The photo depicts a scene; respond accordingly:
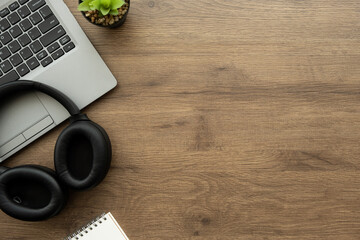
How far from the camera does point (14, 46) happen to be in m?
0.71

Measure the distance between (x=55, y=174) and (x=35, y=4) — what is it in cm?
31

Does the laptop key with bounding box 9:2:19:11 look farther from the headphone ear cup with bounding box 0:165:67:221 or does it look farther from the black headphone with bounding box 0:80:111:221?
the headphone ear cup with bounding box 0:165:67:221

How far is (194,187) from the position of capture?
29.0 inches

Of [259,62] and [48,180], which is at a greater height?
[259,62]

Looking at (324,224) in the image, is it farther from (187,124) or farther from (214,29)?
(214,29)

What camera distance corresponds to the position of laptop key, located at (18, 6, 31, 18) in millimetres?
706

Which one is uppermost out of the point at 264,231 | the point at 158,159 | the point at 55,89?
the point at 55,89

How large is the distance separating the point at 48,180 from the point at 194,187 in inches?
10.5

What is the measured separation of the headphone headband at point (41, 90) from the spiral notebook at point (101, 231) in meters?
0.21

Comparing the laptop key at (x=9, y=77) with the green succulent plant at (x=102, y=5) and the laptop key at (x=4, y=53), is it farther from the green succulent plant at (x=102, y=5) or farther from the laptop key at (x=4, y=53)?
the green succulent plant at (x=102, y=5)

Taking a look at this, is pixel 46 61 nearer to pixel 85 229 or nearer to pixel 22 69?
pixel 22 69

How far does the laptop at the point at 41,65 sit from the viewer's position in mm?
706

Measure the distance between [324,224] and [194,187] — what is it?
0.26m

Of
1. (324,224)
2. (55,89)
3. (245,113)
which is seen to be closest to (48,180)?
(55,89)
